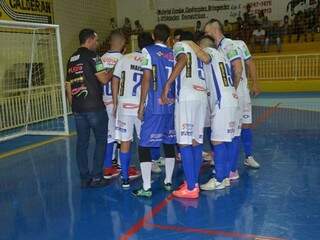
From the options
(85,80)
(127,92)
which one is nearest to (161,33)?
(127,92)

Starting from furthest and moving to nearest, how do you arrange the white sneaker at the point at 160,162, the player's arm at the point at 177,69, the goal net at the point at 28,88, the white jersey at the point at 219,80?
the goal net at the point at 28,88 → the white sneaker at the point at 160,162 → the white jersey at the point at 219,80 → the player's arm at the point at 177,69

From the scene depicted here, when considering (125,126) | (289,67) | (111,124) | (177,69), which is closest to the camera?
(177,69)

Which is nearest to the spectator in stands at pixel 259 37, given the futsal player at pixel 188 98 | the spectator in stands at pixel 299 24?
the spectator in stands at pixel 299 24

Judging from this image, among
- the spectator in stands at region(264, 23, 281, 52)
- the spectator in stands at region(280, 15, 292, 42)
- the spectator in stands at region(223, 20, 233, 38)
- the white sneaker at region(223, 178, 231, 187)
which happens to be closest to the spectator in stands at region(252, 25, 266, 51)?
the spectator in stands at region(264, 23, 281, 52)

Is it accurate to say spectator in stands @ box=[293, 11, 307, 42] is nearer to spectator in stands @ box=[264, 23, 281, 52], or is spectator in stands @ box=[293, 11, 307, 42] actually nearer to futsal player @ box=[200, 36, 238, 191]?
spectator in stands @ box=[264, 23, 281, 52]

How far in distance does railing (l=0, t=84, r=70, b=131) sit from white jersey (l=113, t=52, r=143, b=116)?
4909 millimetres

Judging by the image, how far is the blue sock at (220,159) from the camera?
188 inches

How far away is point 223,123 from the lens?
15.3 feet

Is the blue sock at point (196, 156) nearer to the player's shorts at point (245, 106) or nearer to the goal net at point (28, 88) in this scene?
the player's shorts at point (245, 106)

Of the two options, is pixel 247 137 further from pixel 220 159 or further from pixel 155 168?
pixel 155 168

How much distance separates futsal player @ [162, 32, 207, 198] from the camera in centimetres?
438

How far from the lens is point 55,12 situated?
1585 centimetres

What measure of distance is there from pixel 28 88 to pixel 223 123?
6.11 m

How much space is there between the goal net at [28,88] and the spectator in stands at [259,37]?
9.59m
